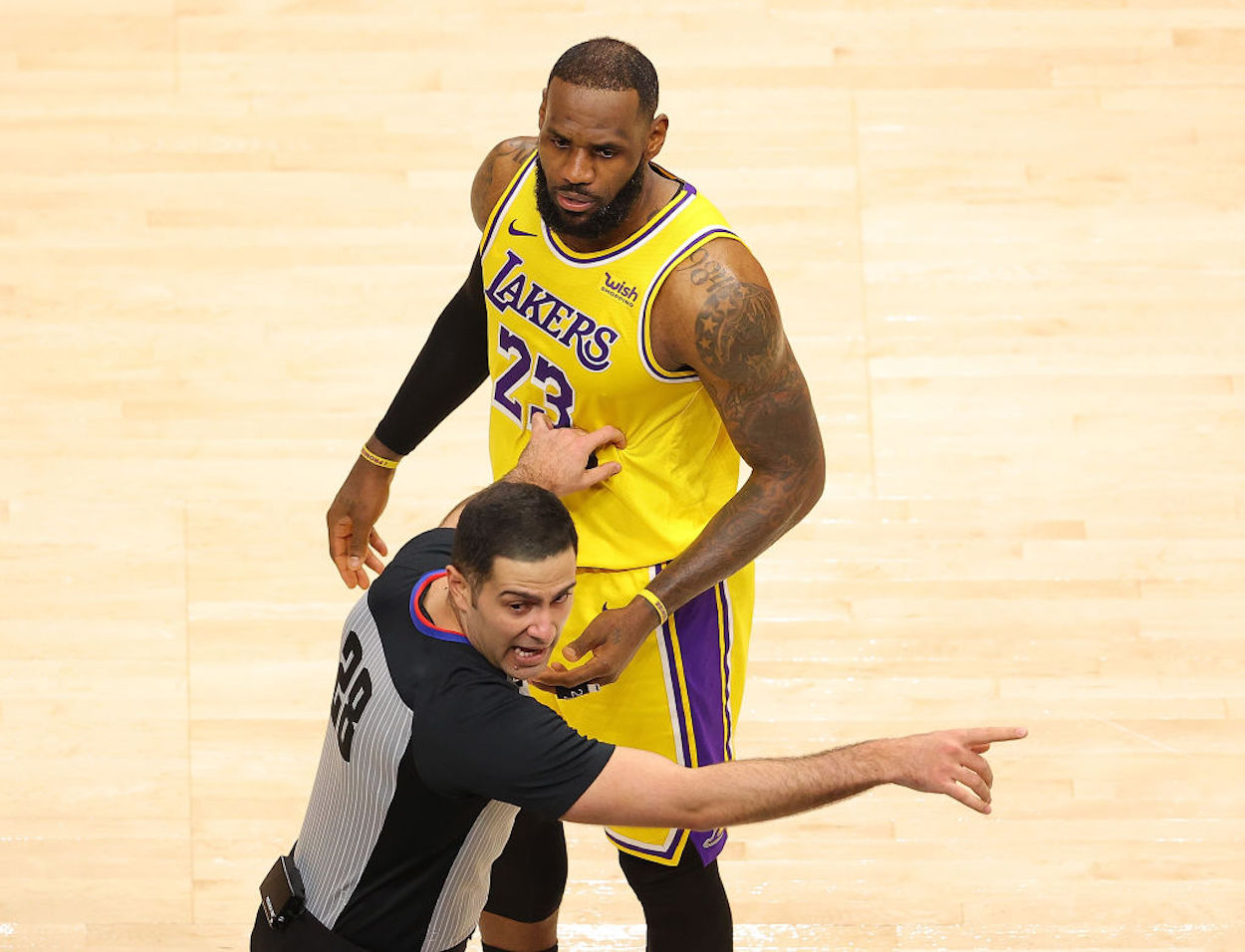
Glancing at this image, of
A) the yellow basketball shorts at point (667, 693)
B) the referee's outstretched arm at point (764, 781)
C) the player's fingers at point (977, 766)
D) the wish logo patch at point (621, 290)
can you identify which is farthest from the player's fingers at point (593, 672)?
the player's fingers at point (977, 766)

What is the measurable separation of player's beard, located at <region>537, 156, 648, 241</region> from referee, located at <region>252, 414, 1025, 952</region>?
16.7 inches

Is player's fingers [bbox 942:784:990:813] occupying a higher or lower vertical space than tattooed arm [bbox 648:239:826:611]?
lower

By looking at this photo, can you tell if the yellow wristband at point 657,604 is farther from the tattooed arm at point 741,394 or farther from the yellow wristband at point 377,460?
the yellow wristband at point 377,460

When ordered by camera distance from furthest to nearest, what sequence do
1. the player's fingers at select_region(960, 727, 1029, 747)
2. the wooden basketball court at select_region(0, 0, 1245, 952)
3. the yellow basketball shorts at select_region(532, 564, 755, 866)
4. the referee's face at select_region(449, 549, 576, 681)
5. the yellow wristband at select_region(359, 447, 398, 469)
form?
the wooden basketball court at select_region(0, 0, 1245, 952) → the yellow wristband at select_region(359, 447, 398, 469) → the yellow basketball shorts at select_region(532, 564, 755, 866) → the referee's face at select_region(449, 549, 576, 681) → the player's fingers at select_region(960, 727, 1029, 747)

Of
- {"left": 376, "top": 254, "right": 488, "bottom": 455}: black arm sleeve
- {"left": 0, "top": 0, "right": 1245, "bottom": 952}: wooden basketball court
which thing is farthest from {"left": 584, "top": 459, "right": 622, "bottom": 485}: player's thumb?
{"left": 0, "top": 0, "right": 1245, "bottom": 952}: wooden basketball court

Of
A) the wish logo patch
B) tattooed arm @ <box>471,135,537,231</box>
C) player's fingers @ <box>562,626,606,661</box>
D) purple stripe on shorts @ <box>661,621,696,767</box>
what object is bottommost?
purple stripe on shorts @ <box>661,621,696,767</box>

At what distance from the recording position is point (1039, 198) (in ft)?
13.2

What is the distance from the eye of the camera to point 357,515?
2807 millimetres

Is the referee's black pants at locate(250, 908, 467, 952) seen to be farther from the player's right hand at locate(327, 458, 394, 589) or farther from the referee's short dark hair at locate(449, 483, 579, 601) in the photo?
the player's right hand at locate(327, 458, 394, 589)

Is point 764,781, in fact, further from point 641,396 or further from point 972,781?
point 641,396

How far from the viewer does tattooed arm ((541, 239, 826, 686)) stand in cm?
227

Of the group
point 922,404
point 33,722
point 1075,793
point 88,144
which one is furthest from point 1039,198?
point 33,722

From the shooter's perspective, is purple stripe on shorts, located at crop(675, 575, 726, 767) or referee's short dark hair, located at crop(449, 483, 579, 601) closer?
referee's short dark hair, located at crop(449, 483, 579, 601)

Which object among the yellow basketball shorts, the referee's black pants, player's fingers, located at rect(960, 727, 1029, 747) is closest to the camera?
player's fingers, located at rect(960, 727, 1029, 747)
